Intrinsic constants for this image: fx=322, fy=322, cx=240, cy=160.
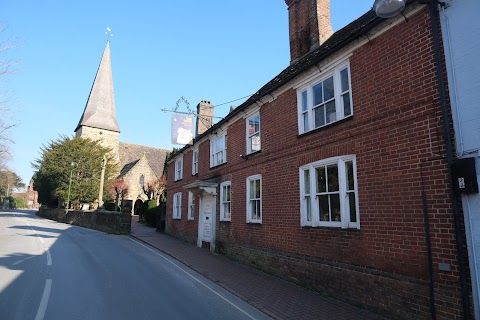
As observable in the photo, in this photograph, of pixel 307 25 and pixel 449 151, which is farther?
pixel 307 25

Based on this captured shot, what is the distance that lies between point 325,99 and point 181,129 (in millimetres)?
10779

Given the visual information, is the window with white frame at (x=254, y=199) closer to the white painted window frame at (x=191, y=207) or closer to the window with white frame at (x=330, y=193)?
the window with white frame at (x=330, y=193)

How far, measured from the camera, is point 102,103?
183 ft

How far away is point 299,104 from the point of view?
31.4 feet

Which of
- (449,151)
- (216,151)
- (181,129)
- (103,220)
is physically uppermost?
(181,129)

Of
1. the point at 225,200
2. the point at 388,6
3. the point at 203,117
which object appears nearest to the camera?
the point at 388,6

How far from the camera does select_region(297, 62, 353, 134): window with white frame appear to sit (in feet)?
26.2

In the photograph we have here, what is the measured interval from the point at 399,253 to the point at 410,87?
10.6 feet

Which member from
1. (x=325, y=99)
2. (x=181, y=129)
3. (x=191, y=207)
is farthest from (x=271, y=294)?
(x=181, y=129)

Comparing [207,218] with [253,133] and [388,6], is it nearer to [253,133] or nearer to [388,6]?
[253,133]

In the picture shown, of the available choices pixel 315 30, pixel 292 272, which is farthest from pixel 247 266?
pixel 315 30

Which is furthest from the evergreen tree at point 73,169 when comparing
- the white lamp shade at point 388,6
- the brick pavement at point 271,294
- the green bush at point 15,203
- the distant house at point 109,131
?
the green bush at point 15,203

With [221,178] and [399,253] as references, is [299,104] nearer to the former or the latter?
[399,253]

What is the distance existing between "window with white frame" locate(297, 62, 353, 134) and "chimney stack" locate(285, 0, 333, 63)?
3761mm
